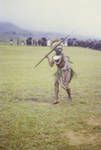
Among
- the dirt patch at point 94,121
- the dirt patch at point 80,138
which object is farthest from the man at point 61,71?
the dirt patch at point 80,138

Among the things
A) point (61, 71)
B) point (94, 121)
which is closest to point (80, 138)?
point (94, 121)

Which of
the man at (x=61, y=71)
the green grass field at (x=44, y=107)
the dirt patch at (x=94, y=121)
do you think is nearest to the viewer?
the green grass field at (x=44, y=107)

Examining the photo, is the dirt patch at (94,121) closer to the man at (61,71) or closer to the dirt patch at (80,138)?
the dirt patch at (80,138)

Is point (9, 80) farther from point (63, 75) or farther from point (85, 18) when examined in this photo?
point (85, 18)

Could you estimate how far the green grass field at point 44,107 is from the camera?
7293 millimetres

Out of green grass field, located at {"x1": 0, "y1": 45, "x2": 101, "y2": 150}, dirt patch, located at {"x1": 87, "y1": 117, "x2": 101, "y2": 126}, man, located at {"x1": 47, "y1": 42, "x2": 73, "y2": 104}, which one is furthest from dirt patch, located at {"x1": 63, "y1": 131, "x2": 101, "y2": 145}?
man, located at {"x1": 47, "y1": 42, "x2": 73, "y2": 104}

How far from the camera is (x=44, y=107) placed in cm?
841

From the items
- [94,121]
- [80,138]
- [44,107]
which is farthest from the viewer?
[44,107]

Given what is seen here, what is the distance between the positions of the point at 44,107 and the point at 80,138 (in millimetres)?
1241

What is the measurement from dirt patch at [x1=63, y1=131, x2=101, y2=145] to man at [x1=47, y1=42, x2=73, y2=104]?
3.94 ft

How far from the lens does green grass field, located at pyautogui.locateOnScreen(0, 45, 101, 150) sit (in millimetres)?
7293

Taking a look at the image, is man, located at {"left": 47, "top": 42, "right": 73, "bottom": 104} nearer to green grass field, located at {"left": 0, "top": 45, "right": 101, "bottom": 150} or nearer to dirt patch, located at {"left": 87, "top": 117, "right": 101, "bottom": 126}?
green grass field, located at {"left": 0, "top": 45, "right": 101, "bottom": 150}

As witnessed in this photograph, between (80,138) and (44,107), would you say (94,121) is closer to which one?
(80,138)

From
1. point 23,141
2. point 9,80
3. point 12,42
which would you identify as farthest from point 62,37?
point 12,42
